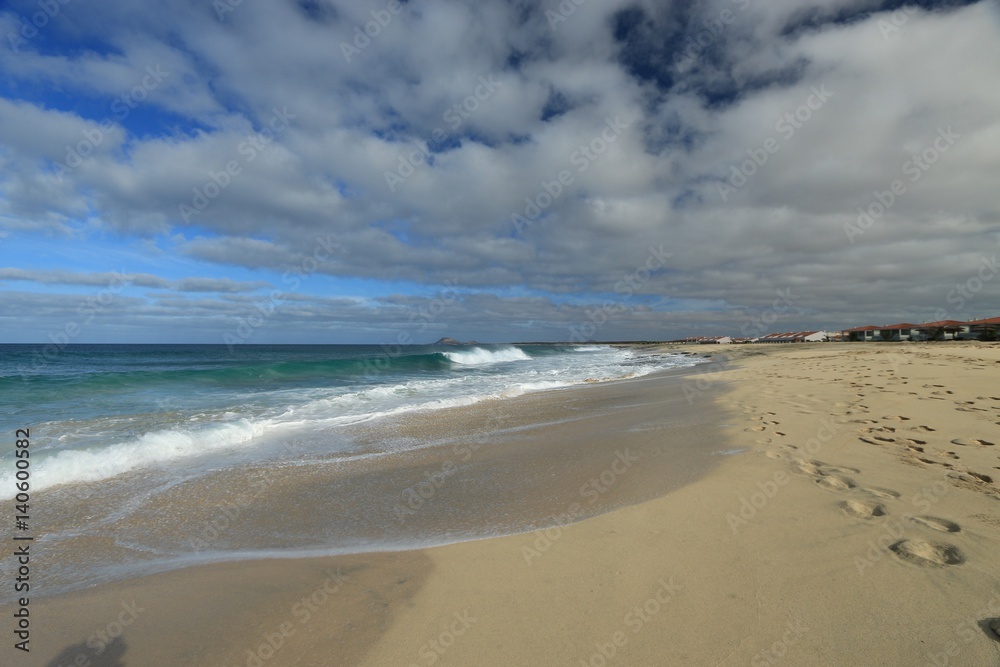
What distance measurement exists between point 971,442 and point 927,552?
3.73 m

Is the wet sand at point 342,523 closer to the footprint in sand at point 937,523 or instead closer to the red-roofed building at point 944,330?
the footprint in sand at point 937,523

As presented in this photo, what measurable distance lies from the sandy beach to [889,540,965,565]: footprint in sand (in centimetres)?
2

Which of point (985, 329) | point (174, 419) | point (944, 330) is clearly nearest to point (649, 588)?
point (174, 419)

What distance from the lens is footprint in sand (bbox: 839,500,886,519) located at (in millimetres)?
3654

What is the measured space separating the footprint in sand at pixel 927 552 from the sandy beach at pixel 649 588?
2cm

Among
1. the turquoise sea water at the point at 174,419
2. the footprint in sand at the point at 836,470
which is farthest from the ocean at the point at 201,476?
the footprint in sand at the point at 836,470

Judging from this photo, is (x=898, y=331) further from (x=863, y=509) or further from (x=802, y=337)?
(x=863, y=509)

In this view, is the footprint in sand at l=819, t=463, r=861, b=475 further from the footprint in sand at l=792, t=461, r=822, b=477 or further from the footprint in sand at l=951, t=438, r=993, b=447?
the footprint in sand at l=951, t=438, r=993, b=447

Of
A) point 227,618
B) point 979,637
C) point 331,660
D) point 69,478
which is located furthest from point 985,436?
point 69,478

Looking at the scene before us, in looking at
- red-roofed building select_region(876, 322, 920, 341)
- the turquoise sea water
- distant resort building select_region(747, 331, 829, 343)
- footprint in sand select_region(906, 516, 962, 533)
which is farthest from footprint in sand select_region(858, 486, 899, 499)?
distant resort building select_region(747, 331, 829, 343)

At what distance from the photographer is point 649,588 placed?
2914 mm

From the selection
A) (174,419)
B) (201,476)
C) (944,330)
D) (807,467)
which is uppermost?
(944,330)

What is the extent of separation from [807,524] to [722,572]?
1174 millimetres

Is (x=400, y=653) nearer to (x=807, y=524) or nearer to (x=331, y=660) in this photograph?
(x=331, y=660)
